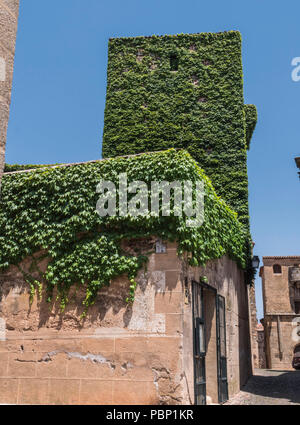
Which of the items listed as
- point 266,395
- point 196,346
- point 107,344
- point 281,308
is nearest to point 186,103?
point 266,395

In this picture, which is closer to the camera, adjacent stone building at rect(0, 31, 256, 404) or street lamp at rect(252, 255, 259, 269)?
adjacent stone building at rect(0, 31, 256, 404)

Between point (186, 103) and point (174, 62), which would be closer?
point (186, 103)

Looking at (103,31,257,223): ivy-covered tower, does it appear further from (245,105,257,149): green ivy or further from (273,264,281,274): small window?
(273,264,281,274): small window

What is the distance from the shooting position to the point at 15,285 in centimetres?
743

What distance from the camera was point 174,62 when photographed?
1545 centimetres

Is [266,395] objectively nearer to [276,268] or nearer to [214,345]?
[214,345]

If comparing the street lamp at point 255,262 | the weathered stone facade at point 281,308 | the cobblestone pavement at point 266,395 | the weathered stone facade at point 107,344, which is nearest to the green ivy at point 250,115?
the street lamp at point 255,262

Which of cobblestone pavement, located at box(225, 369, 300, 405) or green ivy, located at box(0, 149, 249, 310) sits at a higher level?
green ivy, located at box(0, 149, 249, 310)

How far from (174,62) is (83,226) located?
997 centimetres

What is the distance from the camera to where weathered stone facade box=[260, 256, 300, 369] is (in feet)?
96.8

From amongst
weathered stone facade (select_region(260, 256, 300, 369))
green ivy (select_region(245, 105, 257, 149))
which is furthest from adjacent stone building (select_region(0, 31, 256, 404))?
weathered stone facade (select_region(260, 256, 300, 369))

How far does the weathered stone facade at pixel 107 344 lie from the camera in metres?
6.39

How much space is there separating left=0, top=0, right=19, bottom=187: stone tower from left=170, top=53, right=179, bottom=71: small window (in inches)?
499

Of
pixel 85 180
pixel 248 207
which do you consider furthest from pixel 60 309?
pixel 248 207
